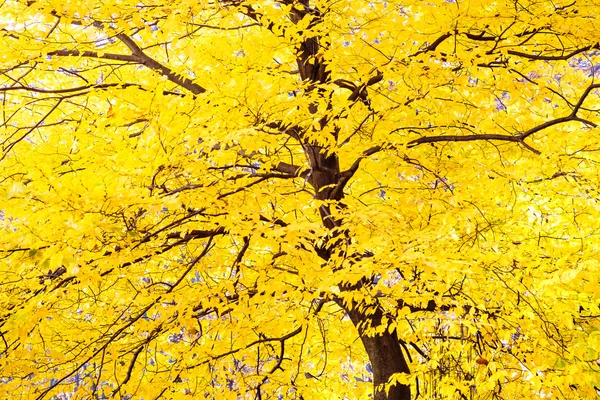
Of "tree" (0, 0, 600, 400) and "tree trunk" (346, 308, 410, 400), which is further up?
"tree" (0, 0, 600, 400)

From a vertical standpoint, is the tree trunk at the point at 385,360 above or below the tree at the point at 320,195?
below

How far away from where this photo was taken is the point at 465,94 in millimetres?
6105

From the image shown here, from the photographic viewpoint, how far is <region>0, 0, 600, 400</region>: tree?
386cm

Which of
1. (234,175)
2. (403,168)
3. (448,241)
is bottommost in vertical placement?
(448,241)

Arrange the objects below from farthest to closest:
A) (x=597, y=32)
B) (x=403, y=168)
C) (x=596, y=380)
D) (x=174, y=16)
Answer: (x=403, y=168)
(x=597, y=32)
(x=174, y=16)
(x=596, y=380)

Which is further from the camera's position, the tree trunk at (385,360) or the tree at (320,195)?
the tree trunk at (385,360)

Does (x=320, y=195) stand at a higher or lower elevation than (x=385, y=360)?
higher

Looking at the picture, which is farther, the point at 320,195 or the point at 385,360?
the point at 385,360

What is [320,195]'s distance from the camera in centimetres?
583

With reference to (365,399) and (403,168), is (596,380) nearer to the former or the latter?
(403,168)

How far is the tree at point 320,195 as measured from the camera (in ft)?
12.7

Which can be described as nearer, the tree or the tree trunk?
the tree

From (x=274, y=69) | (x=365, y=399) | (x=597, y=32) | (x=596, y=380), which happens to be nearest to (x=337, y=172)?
(x=274, y=69)

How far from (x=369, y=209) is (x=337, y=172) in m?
1.78
